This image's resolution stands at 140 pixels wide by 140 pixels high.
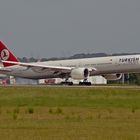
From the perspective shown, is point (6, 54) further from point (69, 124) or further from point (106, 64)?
point (69, 124)

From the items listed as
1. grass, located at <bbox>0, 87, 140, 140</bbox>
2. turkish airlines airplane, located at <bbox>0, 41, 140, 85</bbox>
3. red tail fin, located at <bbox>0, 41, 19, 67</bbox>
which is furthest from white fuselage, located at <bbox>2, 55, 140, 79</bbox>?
grass, located at <bbox>0, 87, 140, 140</bbox>

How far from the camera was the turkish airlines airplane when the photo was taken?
7650 cm

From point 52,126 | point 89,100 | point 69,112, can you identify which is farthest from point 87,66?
point 52,126

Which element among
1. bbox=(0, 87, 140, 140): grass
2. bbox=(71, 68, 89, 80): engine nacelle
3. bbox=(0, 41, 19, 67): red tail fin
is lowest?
bbox=(0, 87, 140, 140): grass

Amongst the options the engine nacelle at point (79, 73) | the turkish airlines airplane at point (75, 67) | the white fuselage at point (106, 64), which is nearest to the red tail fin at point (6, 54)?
the turkish airlines airplane at point (75, 67)

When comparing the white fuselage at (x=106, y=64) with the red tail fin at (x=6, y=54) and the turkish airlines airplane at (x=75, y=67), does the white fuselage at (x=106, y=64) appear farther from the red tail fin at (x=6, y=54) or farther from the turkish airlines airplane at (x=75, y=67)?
the red tail fin at (x=6, y=54)

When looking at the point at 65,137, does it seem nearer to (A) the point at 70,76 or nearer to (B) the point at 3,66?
(A) the point at 70,76

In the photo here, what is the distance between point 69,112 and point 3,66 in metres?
53.8

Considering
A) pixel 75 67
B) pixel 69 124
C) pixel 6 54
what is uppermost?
pixel 6 54

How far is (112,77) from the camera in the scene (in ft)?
271

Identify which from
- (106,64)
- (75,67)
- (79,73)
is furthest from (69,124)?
(75,67)

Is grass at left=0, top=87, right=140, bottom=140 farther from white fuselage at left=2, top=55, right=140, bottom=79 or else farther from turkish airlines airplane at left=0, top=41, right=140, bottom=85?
turkish airlines airplane at left=0, top=41, right=140, bottom=85

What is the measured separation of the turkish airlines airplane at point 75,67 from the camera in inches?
→ 3012

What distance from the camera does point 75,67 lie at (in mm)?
80188
